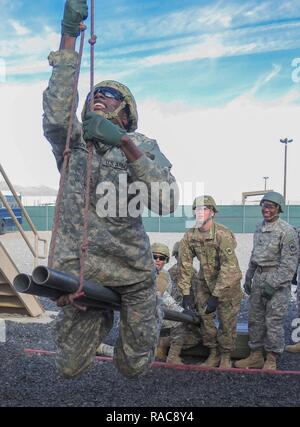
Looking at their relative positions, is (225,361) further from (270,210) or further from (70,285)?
(70,285)

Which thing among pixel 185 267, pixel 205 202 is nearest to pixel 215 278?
pixel 185 267

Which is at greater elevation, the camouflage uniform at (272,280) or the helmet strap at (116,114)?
the helmet strap at (116,114)

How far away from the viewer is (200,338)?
6.04m

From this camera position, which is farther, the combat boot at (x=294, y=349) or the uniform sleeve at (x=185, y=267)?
the combat boot at (x=294, y=349)

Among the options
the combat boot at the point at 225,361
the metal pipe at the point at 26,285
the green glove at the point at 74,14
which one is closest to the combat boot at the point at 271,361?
the combat boot at the point at 225,361

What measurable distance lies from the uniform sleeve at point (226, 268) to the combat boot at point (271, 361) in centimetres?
84

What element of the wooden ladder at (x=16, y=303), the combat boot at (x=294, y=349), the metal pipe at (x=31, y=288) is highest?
the metal pipe at (x=31, y=288)

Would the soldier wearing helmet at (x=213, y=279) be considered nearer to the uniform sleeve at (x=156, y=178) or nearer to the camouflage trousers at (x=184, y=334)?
the camouflage trousers at (x=184, y=334)

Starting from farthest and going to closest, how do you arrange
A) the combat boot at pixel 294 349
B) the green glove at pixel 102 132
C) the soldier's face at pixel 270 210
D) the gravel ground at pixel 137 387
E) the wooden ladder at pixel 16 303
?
the wooden ladder at pixel 16 303 < the combat boot at pixel 294 349 < the soldier's face at pixel 270 210 < the gravel ground at pixel 137 387 < the green glove at pixel 102 132

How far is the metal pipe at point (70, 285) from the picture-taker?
255 centimetres

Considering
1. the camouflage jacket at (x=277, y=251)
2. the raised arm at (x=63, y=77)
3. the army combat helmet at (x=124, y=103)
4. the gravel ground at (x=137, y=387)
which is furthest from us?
the camouflage jacket at (x=277, y=251)

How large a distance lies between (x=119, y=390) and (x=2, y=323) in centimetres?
303

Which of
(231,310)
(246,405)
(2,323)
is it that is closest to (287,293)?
(231,310)

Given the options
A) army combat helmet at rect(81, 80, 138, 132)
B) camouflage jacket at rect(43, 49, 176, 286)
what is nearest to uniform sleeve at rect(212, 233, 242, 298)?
camouflage jacket at rect(43, 49, 176, 286)
